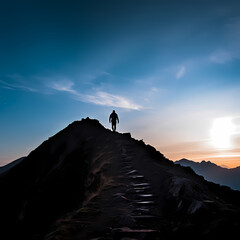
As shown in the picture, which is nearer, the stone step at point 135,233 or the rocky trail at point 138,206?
the stone step at point 135,233

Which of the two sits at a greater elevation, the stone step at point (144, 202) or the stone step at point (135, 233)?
the stone step at point (144, 202)

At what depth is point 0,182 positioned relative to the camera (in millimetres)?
28734

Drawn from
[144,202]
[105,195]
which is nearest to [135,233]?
[144,202]

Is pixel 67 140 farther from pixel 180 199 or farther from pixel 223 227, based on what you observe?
pixel 223 227

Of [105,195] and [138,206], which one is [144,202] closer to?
[138,206]

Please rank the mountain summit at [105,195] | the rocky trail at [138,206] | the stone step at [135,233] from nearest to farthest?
the stone step at [135,233], the rocky trail at [138,206], the mountain summit at [105,195]

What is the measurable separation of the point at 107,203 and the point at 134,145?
10039 mm

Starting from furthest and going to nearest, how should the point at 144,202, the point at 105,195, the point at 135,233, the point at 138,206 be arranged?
1. the point at 105,195
2. the point at 144,202
3. the point at 138,206
4. the point at 135,233

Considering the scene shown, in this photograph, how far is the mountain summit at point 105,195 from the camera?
6.10 m

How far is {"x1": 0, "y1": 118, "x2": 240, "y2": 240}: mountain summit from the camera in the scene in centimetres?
610

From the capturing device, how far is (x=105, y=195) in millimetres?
9234

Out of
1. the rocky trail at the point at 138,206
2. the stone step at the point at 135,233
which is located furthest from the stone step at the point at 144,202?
the stone step at the point at 135,233

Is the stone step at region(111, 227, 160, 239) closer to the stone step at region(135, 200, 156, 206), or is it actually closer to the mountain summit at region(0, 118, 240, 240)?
the mountain summit at region(0, 118, 240, 240)

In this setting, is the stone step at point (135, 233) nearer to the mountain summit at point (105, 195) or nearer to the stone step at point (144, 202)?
the mountain summit at point (105, 195)
